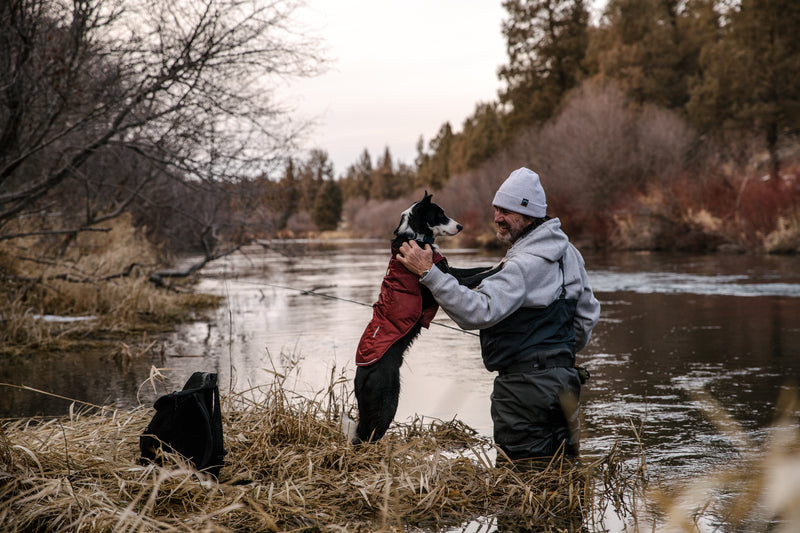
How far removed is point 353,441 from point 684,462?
2253 millimetres

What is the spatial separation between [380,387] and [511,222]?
1244 millimetres

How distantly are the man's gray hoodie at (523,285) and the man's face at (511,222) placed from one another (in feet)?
0.26

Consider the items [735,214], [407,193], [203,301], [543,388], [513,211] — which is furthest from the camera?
[407,193]

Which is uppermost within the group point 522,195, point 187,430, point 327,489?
point 522,195

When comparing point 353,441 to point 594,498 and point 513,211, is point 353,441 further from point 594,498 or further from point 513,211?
point 513,211

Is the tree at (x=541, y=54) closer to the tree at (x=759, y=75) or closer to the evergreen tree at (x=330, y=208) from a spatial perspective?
the tree at (x=759, y=75)

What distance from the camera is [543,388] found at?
12.6 feet

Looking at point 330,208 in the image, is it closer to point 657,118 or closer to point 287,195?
point 657,118

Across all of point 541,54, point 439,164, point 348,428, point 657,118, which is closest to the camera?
point 348,428

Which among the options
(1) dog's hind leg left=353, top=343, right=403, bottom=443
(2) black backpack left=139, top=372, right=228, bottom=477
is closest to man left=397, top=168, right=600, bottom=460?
(1) dog's hind leg left=353, top=343, right=403, bottom=443

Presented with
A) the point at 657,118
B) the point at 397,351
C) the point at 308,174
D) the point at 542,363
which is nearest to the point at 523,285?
the point at 542,363

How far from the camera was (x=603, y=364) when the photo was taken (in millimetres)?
8531

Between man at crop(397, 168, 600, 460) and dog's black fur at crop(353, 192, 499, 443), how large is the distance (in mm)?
163

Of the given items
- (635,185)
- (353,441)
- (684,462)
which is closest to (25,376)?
(353,441)
